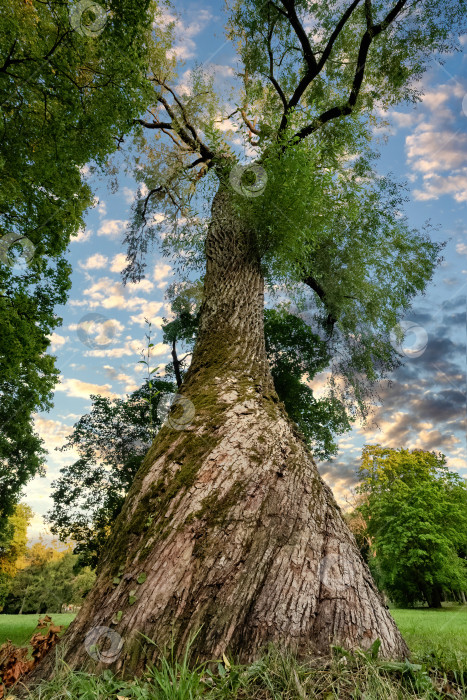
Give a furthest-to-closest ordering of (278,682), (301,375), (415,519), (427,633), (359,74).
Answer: (415,519) → (301,375) → (359,74) → (427,633) → (278,682)

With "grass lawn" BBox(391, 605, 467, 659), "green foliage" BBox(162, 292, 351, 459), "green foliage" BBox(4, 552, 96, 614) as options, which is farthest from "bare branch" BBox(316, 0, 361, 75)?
"green foliage" BBox(4, 552, 96, 614)

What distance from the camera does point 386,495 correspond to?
21.7m

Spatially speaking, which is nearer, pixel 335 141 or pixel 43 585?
pixel 335 141

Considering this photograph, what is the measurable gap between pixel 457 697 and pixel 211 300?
4534 mm

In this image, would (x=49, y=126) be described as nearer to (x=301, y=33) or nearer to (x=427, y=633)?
(x=301, y=33)

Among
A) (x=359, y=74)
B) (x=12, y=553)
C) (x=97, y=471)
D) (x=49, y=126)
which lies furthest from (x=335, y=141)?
(x=12, y=553)

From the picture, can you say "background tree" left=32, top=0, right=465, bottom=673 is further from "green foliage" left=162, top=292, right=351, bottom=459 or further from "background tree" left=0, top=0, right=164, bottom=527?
"green foliage" left=162, top=292, right=351, bottom=459

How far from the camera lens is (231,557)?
7.11ft

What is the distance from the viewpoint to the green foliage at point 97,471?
15203 millimetres

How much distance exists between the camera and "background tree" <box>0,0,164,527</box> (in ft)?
18.3

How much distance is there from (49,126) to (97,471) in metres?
14.2

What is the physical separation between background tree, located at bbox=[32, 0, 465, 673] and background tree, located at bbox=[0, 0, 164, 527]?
1963 mm

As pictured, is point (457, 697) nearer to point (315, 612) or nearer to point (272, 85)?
point (315, 612)


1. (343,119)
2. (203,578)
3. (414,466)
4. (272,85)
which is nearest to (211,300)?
(203,578)
